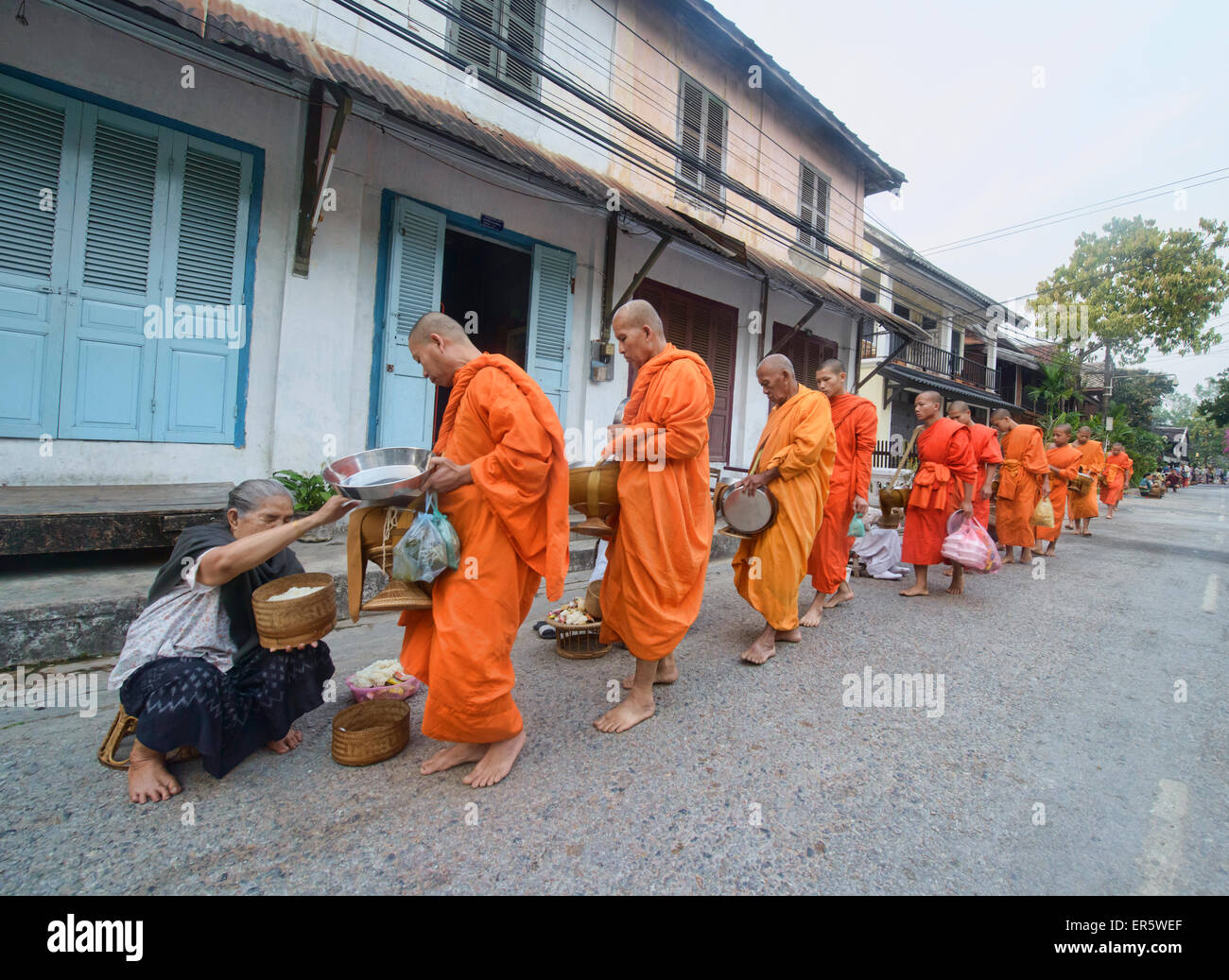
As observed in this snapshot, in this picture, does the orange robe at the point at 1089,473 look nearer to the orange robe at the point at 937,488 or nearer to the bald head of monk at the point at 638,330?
the orange robe at the point at 937,488

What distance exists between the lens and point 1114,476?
13.8 meters

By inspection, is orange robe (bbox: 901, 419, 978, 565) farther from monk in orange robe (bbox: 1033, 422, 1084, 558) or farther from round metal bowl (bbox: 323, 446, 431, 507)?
monk in orange robe (bbox: 1033, 422, 1084, 558)

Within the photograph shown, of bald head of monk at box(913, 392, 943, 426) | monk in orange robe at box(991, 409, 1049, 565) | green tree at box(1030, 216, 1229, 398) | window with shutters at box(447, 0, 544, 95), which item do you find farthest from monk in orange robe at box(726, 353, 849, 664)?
green tree at box(1030, 216, 1229, 398)

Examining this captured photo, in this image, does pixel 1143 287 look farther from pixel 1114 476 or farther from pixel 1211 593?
pixel 1211 593

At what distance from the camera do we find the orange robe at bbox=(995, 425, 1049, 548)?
301 inches

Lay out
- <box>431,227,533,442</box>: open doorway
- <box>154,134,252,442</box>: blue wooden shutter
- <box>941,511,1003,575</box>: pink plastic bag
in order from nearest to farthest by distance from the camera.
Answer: <box>154,134,252,442</box>: blue wooden shutter < <box>941,511,1003,575</box>: pink plastic bag < <box>431,227,533,442</box>: open doorway

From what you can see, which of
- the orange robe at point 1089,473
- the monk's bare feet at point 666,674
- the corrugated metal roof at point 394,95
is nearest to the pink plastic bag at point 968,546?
the monk's bare feet at point 666,674

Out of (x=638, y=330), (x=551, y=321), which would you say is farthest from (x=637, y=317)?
(x=551, y=321)

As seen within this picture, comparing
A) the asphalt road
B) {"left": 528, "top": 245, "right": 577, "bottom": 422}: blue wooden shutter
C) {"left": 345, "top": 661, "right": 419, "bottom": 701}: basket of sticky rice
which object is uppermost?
{"left": 528, "top": 245, "right": 577, "bottom": 422}: blue wooden shutter

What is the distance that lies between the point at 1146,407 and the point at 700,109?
37750 mm

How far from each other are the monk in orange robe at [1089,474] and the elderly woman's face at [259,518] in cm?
1253

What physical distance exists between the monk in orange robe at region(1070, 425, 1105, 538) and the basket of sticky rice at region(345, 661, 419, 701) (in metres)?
12.0

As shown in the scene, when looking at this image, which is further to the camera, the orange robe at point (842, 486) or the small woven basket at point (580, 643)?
the orange robe at point (842, 486)

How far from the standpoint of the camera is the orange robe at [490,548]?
83.8 inches
